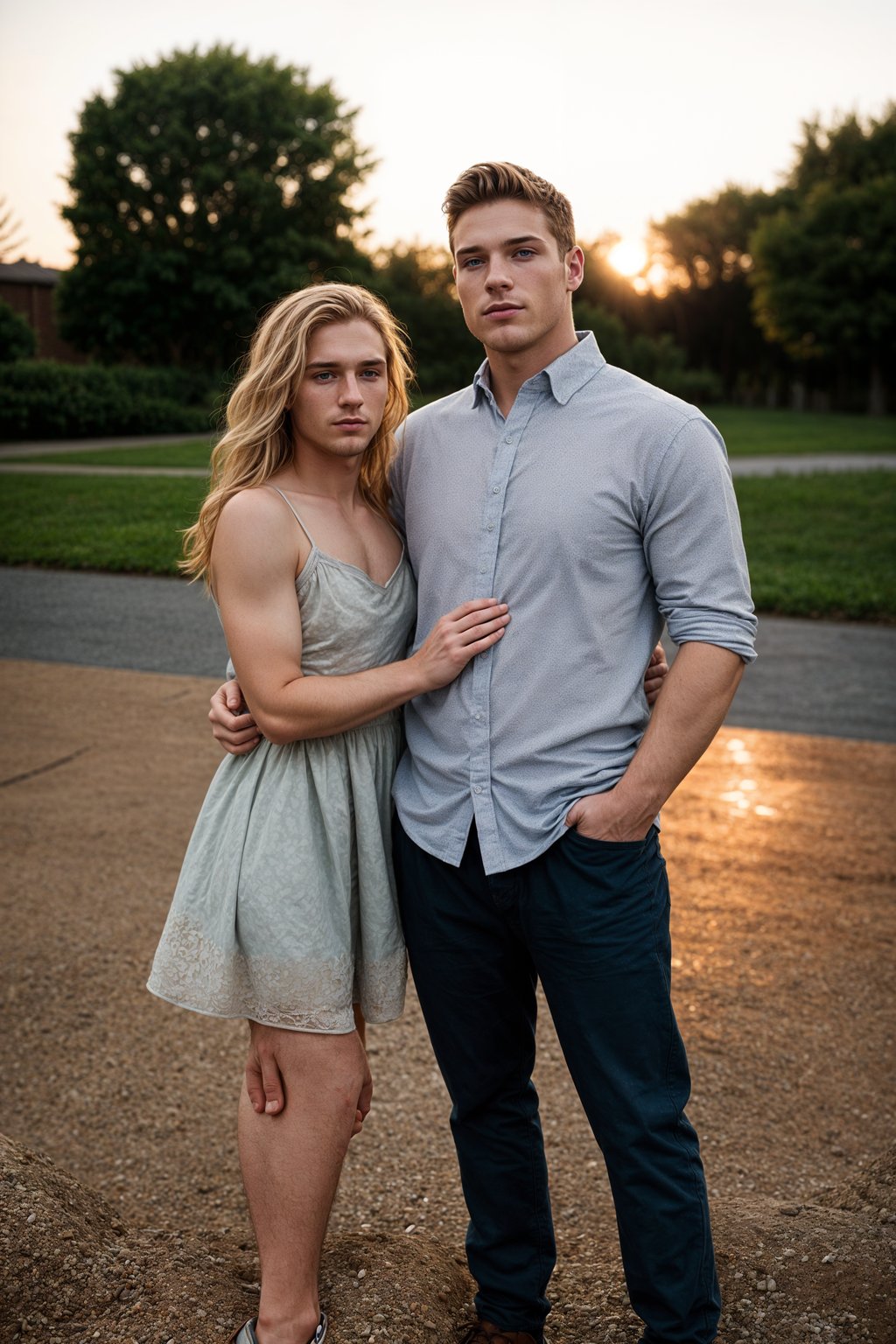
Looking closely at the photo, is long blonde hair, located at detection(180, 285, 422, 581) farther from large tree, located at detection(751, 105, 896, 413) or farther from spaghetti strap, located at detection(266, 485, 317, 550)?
large tree, located at detection(751, 105, 896, 413)

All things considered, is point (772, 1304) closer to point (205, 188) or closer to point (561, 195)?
point (561, 195)

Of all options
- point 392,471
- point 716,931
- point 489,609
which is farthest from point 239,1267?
point 716,931

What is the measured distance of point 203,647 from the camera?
9492 mm

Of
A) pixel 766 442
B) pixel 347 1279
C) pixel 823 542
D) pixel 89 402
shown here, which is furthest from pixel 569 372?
pixel 766 442

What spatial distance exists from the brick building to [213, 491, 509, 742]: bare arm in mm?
40020

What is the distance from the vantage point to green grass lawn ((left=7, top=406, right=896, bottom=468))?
2086 cm

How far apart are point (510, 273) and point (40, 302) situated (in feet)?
145

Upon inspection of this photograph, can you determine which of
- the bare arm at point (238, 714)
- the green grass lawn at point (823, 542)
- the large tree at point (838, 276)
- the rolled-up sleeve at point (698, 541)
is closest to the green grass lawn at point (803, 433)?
the large tree at point (838, 276)

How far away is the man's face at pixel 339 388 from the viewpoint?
2342 millimetres

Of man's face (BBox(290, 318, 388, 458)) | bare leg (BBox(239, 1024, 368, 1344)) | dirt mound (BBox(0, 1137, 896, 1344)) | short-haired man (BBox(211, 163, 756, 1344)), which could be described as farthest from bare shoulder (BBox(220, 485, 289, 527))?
dirt mound (BBox(0, 1137, 896, 1344))

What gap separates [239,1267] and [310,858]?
1043 mm

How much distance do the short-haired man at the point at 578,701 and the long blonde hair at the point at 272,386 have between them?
23 cm

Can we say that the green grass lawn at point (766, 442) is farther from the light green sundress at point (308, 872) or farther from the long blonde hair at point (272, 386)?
the light green sundress at point (308, 872)

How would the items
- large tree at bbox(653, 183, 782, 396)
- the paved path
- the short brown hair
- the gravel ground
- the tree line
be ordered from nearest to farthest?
the short brown hair, the gravel ground, the paved path, the tree line, large tree at bbox(653, 183, 782, 396)
